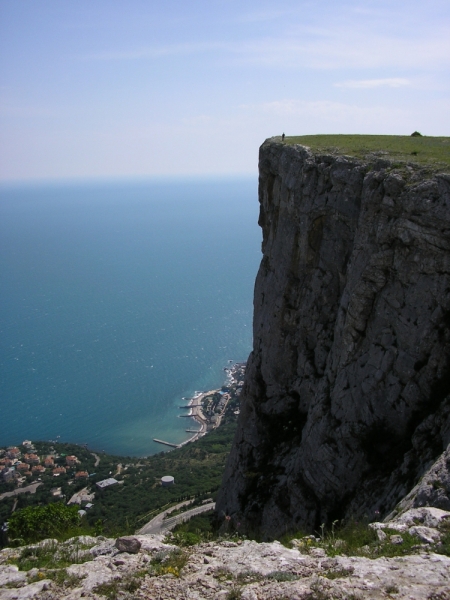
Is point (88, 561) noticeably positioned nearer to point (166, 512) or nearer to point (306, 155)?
point (306, 155)

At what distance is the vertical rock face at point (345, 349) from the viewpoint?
39.1 feet

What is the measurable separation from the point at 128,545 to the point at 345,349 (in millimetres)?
8211

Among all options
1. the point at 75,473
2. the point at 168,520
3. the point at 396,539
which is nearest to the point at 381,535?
the point at 396,539

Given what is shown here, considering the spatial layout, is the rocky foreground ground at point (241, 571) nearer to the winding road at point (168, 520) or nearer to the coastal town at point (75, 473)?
the winding road at point (168, 520)

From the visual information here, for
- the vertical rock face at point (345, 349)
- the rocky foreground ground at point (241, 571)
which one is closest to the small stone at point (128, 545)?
the rocky foreground ground at point (241, 571)

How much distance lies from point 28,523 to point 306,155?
14.6 meters

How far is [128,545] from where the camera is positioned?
29.5 ft

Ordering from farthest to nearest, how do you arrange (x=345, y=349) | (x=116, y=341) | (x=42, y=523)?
(x=116, y=341) → (x=345, y=349) → (x=42, y=523)

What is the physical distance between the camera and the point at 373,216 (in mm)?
13562

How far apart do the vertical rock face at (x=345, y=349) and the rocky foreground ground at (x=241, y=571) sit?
134 inches

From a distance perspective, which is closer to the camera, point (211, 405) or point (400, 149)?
point (400, 149)

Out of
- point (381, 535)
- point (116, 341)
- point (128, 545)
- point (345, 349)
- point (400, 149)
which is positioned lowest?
point (116, 341)

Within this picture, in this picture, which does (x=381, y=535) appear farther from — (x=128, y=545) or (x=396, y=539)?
(x=128, y=545)

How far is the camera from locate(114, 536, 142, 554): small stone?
8930 millimetres
